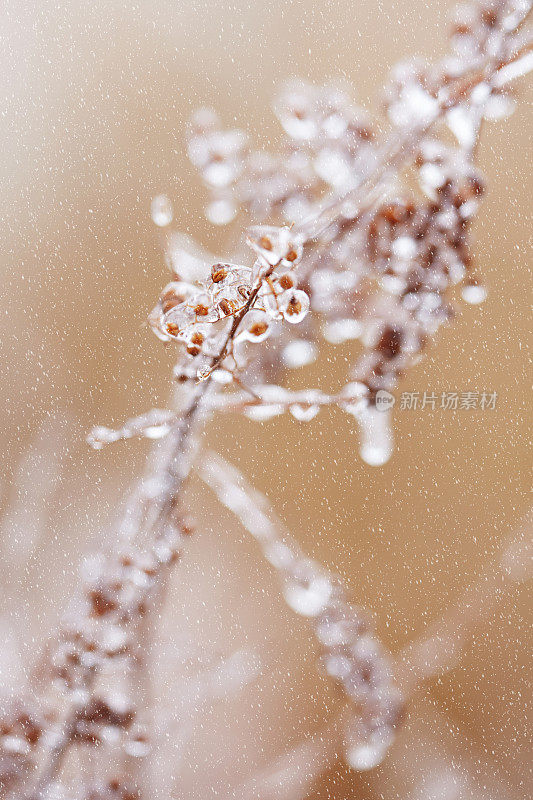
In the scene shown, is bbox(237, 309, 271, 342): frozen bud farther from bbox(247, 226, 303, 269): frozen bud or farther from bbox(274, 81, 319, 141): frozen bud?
bbox(274, 81, 319, 141): frozen bud

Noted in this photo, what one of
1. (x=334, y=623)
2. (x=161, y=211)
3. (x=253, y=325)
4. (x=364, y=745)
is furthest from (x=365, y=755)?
(x=161, y=211)

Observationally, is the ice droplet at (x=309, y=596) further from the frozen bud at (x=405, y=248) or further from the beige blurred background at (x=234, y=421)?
the frozen bud at (x=405, y=248)

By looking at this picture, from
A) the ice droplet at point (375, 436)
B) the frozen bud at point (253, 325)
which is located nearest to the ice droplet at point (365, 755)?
the ice droplet at point (375, 436)

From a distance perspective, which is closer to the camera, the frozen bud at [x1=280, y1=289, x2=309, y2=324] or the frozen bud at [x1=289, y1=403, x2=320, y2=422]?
the frozen bud at [x1=280, y1=289, x2=309, y2=324]

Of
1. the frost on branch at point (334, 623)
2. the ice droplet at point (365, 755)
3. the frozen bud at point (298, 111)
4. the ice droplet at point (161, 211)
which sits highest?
the ice droplet at point (161, 211)

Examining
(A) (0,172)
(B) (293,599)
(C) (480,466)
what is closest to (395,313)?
(C) (480,466)

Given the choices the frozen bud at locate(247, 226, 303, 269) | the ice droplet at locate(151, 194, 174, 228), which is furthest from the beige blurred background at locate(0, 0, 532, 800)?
the frozen bud at locate(247, 226, 303, 269)

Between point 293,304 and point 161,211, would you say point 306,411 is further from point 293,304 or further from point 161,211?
point 161,211
